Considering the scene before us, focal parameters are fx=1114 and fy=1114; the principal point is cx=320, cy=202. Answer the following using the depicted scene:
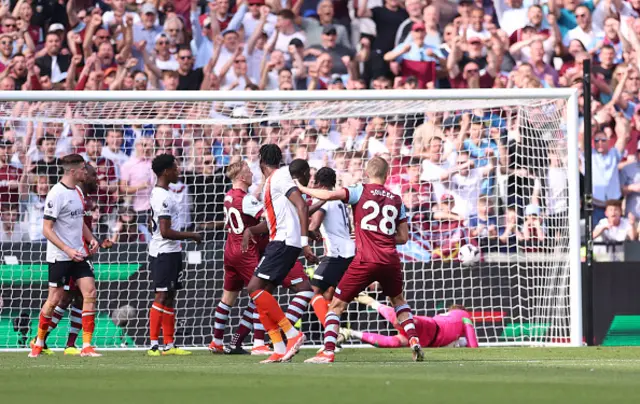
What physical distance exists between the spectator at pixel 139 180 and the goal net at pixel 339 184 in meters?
0.02

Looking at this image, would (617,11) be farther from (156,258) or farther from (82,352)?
(82,352)

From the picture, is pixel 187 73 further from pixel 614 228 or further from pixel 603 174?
pixel 614 228

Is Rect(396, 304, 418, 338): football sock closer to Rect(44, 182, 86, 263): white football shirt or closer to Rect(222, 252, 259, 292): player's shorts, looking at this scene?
Rect(222, 252, 259, 292): player's shorts

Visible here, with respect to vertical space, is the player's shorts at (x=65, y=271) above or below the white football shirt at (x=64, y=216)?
below

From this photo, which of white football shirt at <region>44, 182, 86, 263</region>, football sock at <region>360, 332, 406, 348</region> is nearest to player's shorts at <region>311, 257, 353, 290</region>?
Result: football sock at <region>360, 332, 406, 348</region>

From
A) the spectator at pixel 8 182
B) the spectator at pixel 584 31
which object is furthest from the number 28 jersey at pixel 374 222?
the spectator at pixel 584 31

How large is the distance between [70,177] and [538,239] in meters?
5.70

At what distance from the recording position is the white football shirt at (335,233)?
11.4m

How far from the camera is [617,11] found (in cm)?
1698

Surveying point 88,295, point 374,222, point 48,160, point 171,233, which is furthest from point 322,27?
point 374,222

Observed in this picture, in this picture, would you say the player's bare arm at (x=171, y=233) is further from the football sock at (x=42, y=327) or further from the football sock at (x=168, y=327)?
the football sock at (x=42, y=327)

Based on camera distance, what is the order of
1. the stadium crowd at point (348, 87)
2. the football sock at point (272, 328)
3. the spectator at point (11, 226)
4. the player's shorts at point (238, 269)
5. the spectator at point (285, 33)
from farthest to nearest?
the spectator at point (285, 33), the stadium crowd at point (348, 87), the spectator at point (11, 226), the player's shorts at point (238, 269), the football sock at point (272, 328)

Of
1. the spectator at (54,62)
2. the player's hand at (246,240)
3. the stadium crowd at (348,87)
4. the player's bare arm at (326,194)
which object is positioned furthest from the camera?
the spectator at (54,62)

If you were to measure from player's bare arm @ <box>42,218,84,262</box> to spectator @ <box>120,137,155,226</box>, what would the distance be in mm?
3340
